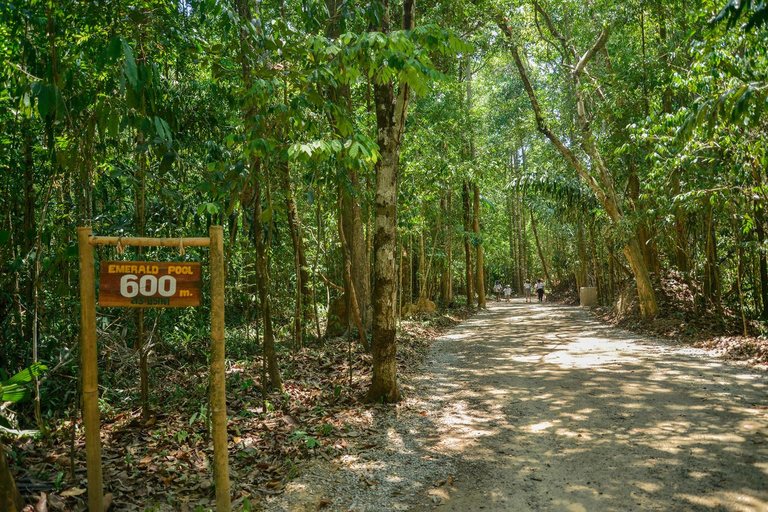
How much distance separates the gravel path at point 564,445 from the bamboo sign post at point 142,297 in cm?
106

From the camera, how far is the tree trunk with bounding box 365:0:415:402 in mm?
7008

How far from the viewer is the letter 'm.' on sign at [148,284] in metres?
3.56

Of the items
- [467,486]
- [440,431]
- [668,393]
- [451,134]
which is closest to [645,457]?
[467,486]

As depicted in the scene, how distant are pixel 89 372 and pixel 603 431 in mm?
4969

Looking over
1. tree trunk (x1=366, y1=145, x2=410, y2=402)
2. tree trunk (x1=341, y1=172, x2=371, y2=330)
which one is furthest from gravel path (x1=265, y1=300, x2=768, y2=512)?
tree trunk (x1=341, y1=172, x2=371, y2=330)

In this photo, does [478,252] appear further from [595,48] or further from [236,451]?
[236,451]

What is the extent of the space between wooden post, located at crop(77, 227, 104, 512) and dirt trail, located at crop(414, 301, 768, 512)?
2.44 m

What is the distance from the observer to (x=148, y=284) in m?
3.59

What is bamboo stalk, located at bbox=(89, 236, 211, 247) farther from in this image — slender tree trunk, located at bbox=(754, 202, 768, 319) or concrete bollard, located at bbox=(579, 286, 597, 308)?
concrete bollard, located at bbox=(579, 286, 597, 308)

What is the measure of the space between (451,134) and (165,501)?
1721 centimetres

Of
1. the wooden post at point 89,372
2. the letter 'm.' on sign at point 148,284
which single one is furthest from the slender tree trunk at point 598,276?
the wooden post at point 89,372

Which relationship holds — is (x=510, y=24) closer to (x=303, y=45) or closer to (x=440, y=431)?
(x=303, y=45)

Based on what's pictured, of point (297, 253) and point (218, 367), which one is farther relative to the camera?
point (297, 253)

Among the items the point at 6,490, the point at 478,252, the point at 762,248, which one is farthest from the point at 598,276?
the point at 6,490
